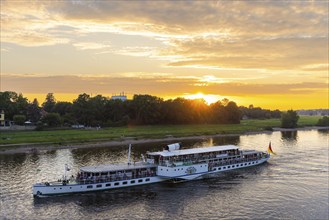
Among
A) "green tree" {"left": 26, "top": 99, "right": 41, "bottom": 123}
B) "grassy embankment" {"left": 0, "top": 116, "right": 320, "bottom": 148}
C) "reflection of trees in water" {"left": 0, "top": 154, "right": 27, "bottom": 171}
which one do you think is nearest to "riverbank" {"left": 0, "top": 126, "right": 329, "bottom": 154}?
"grassy embankment" {"left": 0, "top": 116, "right": 320, "bottom": 148}

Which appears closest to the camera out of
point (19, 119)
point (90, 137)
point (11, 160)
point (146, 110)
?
point (11, 160)

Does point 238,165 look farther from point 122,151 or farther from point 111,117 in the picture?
point 111,117

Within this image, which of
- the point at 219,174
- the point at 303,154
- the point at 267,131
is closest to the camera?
the point at 219,174

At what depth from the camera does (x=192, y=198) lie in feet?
199

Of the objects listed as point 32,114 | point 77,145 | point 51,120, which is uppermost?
point 32,114

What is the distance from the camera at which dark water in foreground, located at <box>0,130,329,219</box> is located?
52.3 meters

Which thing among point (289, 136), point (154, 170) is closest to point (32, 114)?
point (289, 136)

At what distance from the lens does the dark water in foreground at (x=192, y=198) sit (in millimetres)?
52312

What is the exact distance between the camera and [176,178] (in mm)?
71312

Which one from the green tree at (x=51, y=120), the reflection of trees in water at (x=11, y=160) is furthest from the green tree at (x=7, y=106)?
the reflection of trees in water at (x=11, y=160)

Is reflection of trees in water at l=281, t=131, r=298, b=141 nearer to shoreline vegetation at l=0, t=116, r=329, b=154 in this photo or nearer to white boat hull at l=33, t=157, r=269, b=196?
shoreline vegetation at l=0, t=116, r=329, b=154

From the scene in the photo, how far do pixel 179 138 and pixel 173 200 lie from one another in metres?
94.0

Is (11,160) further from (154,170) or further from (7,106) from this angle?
(7,106)

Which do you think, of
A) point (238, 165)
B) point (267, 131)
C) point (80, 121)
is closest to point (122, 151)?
point (238, 165)
